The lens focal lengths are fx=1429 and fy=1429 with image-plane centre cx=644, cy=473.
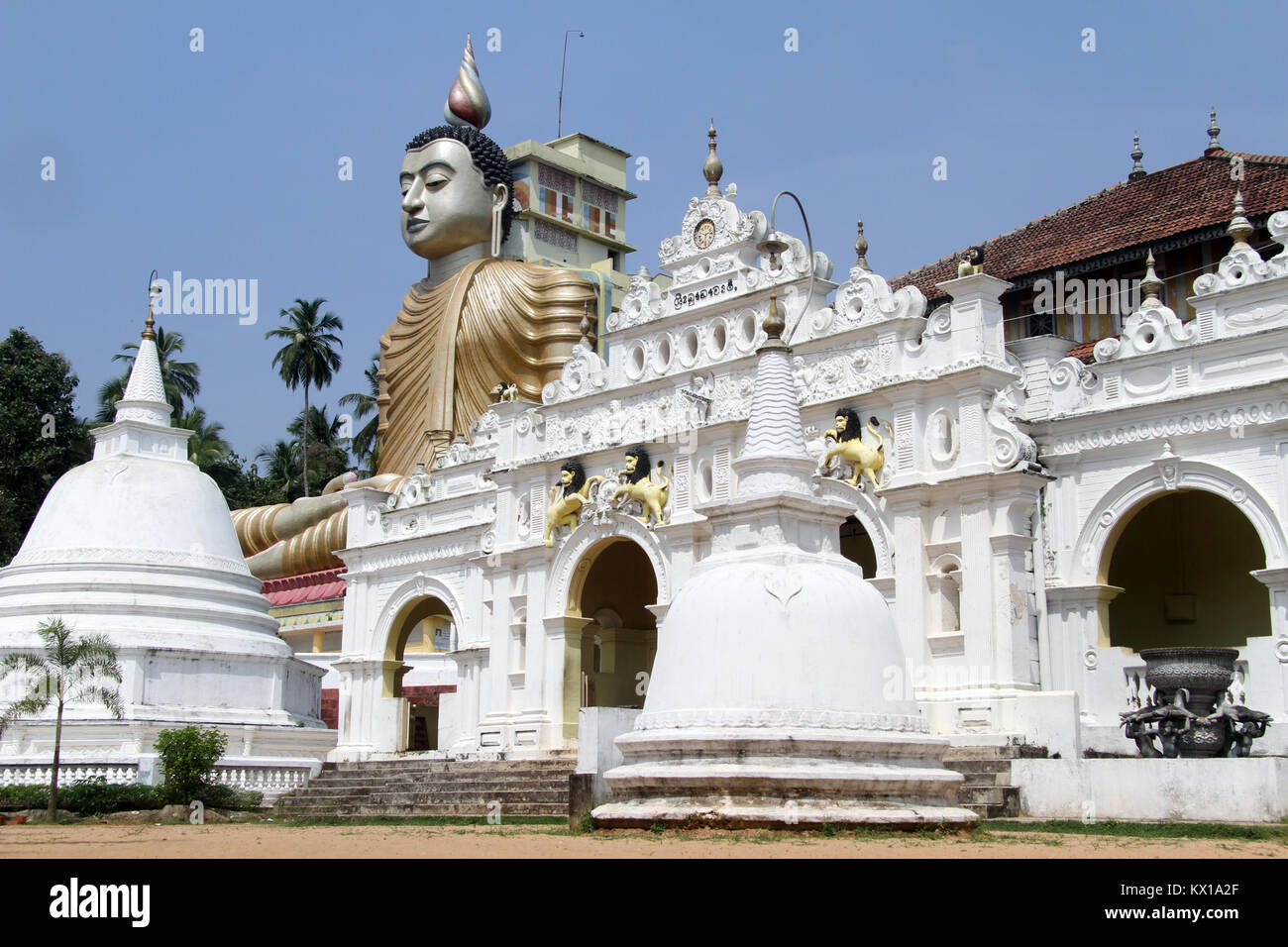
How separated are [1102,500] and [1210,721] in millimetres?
6006

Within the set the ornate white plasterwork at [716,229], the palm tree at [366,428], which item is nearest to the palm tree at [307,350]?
the palm tree at [366,428]

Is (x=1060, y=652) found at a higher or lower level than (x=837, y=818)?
higher

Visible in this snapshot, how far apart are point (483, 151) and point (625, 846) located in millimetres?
36165

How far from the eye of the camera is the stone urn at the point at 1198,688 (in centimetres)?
1691

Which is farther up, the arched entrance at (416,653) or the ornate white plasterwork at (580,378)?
the ornate white plasterwork at (580,378)

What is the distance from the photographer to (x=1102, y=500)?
2233 cm

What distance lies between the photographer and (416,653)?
40812 millimetres

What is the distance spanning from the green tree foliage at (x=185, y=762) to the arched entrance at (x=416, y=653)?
8.04 metres

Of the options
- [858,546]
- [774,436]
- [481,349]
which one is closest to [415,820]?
[774,436]

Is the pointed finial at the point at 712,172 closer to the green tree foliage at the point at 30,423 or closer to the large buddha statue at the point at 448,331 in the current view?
the large buddha statue at the point at 448,331

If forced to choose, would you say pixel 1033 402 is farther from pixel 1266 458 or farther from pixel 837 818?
pixel 837 818

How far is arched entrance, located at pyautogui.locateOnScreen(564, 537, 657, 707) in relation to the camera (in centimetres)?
2958

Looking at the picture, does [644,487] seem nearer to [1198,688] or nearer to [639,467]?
[639,467]
